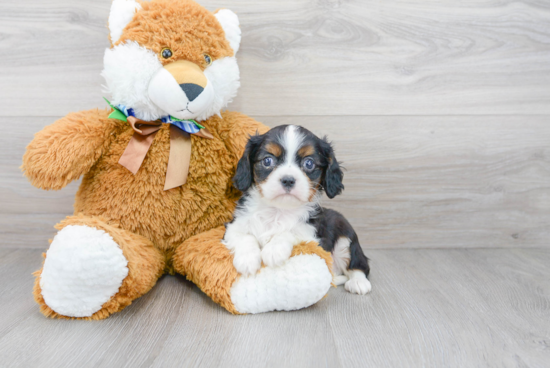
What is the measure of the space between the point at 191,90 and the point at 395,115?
3.63 feet

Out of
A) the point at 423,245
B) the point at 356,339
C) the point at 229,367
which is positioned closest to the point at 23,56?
the point at 229,367

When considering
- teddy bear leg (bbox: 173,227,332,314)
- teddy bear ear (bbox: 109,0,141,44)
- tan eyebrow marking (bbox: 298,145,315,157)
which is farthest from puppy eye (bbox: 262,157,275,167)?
teddy bear ear (bbox: 109,0,141,44)

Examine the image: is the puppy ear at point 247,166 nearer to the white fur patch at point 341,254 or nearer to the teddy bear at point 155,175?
the teddy bear at point 155,175

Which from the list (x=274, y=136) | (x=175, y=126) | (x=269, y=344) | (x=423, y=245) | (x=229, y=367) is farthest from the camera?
(x=423, y=245)

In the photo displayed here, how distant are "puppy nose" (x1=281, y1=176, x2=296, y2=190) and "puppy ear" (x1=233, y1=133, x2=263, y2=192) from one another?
202 millimetres

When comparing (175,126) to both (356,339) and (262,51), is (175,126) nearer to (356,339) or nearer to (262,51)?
(262,51)

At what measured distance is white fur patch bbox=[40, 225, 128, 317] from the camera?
128 cm

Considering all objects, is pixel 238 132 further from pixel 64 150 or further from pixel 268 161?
pixel 64 150

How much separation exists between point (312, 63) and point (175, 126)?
799mm

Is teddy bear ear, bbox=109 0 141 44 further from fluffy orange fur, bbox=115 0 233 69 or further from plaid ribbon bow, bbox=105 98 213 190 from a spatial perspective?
plaid ribbon bow, bbox=105 98 213 190

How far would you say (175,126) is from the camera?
1.62 metres

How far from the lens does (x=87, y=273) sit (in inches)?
50.4

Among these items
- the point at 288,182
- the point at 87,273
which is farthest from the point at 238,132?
the point at 87,273

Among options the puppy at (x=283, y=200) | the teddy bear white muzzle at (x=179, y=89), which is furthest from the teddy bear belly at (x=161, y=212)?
the teddy bear white muzzle at (x=179, y=89)
